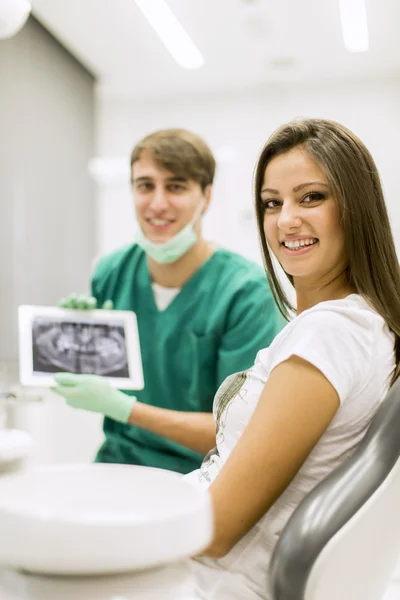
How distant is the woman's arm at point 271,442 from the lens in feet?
2.74

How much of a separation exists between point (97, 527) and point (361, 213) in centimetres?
69

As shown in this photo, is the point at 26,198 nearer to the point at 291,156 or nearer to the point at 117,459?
the point at 117,459

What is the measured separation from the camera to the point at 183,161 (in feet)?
5.95

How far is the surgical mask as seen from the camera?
190cm

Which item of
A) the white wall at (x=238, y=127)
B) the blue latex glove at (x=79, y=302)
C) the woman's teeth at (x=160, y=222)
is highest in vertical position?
the white wall at (x=238, y=127)

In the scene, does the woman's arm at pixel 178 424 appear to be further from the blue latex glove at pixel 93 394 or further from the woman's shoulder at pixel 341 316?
the woman's shoulder at pixel 341 316

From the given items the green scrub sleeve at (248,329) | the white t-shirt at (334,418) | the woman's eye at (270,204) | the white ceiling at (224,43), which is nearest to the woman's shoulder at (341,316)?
the white t-shirt at (334,418)

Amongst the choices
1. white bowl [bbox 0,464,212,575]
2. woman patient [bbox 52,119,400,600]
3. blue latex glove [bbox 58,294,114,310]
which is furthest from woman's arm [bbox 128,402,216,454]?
white bowl [bbox 0,464,212,575]

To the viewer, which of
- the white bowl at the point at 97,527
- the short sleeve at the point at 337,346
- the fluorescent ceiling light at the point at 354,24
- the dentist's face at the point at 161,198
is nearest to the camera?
the white bowl at the point at 97,527

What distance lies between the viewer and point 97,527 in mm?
451

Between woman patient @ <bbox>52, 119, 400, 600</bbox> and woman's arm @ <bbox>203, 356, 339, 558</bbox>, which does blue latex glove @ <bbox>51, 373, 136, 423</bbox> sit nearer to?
woman patient @ <bbox>52, 119, 400, 600</bbox>

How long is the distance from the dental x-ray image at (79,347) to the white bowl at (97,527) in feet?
3.48

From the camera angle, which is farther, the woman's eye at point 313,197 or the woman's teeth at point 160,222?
the woman's teeth at point 160,222

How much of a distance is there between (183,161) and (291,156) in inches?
31.9
